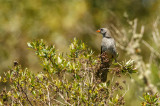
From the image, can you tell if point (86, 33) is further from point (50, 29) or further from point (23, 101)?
point (23, 101)

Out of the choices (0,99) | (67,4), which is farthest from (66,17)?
(0,99)

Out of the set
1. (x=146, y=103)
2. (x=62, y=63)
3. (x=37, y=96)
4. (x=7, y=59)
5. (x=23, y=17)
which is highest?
(x=23, y=17)

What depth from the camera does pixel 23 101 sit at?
4.38 meters

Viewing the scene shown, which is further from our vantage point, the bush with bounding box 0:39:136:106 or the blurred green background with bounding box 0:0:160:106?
the blurred green background with bounding box 0:0:160:106

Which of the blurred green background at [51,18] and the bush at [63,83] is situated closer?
the bush at [63,83]

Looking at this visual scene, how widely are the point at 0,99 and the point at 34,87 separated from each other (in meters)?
0.53

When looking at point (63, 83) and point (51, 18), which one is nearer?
point (63, 83)

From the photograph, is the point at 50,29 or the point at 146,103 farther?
the point at 50,29

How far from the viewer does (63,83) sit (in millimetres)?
4207

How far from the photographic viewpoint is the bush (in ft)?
13.4

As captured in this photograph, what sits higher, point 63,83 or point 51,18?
point 51,18

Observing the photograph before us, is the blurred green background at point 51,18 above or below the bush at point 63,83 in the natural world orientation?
above

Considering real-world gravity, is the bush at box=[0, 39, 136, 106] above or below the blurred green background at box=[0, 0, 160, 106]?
below

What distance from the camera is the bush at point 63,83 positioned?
409cm
